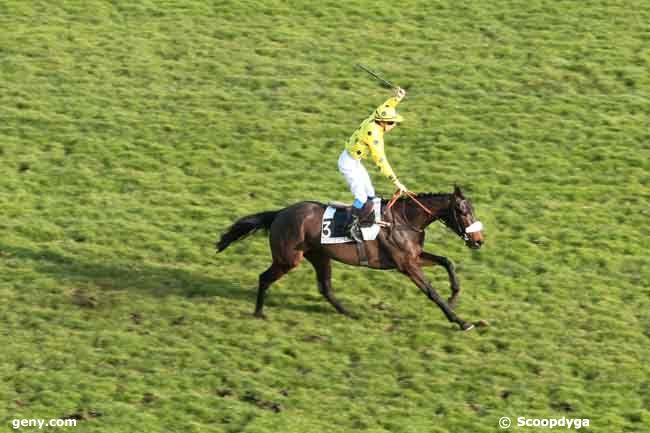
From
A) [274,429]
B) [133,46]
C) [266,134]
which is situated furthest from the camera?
[133,46]

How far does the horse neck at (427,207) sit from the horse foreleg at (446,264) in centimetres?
47

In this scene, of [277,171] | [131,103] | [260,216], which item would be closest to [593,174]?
[277,171]

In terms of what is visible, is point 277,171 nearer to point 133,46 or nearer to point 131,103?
point 131,103

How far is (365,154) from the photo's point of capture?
49.9 ft

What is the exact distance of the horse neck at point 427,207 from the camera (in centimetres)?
1523

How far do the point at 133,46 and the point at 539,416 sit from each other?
546 inches

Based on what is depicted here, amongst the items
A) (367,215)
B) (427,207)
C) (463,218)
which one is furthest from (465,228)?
(367,215)

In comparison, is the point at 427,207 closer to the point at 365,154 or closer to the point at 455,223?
the point at 455,223

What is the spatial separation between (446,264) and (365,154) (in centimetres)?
185

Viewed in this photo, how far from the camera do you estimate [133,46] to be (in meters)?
24.2

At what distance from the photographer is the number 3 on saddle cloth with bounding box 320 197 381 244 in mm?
15203

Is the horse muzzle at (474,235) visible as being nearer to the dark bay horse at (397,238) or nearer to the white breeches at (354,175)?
the dark bay horse at (397,238)

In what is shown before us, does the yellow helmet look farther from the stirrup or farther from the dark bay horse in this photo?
the stirrup

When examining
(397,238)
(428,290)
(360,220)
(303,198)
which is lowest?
(303,198)
